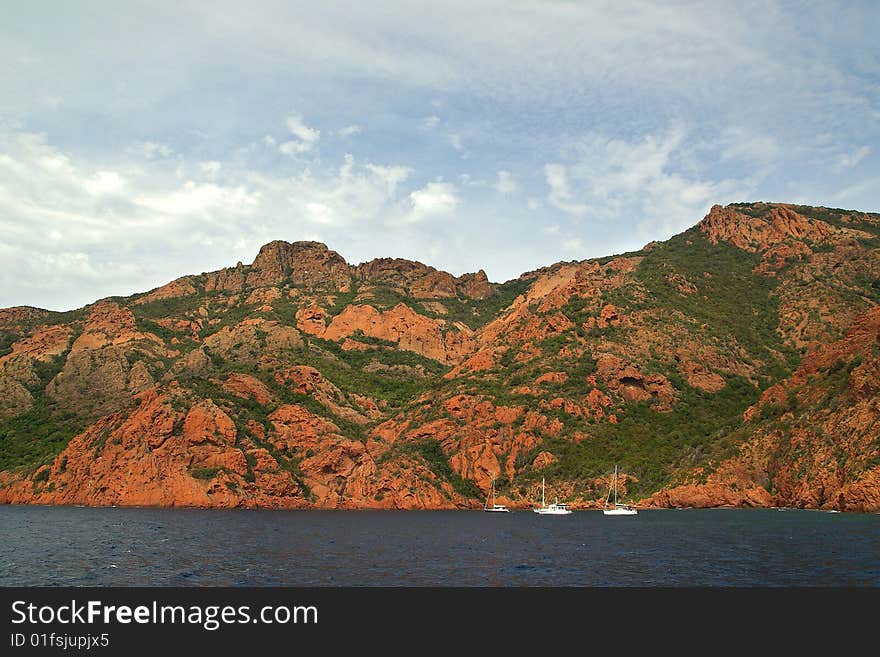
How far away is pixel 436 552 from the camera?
72.8 metres

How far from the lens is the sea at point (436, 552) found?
53.9 metres

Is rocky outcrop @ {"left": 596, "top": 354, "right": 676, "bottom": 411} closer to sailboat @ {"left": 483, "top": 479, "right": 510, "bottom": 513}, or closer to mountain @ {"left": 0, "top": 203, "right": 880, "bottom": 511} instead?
mountain @ {"left": 0, "top": 203, "right": 880, "bottom": 511}

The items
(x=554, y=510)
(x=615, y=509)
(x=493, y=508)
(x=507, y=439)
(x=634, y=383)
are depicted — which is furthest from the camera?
(x=634, y=383)

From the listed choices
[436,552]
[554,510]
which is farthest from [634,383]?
[436,552]

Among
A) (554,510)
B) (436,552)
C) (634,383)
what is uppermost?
(634,383)

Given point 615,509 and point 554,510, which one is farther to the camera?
point 554,510

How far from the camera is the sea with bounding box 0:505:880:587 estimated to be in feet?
177

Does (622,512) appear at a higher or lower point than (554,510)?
higher

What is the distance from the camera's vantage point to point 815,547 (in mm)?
72812

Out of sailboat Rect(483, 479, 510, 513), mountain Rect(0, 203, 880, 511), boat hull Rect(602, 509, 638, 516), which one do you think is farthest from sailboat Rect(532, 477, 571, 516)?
boat hull Rect(602, 509, 638, 516)

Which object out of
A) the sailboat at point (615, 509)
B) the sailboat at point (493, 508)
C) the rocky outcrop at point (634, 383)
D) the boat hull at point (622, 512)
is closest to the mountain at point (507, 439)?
the rocky outcrop at point (634, 383)

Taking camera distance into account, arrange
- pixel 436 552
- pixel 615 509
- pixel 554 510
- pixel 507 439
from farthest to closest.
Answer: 1. pixel 507 439
2. pixel 554 510
3. pixel 615 509
4. pixel 436 552

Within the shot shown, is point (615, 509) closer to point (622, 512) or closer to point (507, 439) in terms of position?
point (622, 512)
